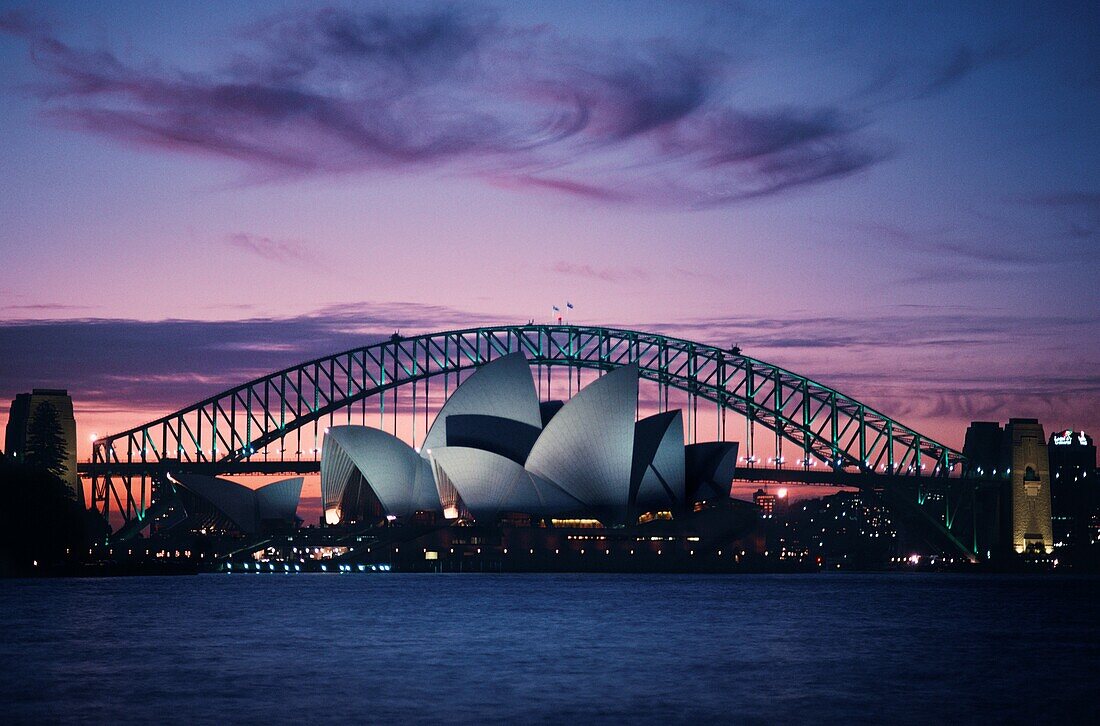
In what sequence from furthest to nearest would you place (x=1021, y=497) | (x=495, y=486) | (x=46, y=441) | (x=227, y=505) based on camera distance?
(x=1021, y=497), (x=227, y=505), (x=495, y=486), (x=46, y=441)

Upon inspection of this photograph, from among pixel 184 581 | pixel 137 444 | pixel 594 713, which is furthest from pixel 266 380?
pixel 594 713

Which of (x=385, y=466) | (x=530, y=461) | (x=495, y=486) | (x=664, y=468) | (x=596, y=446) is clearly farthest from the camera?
(x=385, y=466)

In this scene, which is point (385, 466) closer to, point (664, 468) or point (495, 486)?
point (495, 486)

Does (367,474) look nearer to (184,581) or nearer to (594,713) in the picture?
(184,581)

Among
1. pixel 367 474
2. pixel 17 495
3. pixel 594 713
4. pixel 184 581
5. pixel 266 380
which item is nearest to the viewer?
pixel 594 713

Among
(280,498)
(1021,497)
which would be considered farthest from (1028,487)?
(280,498)

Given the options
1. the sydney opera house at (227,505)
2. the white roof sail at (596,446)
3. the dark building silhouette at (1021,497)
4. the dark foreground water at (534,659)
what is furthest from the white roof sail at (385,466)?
the dark building silhouette at (1021,497)

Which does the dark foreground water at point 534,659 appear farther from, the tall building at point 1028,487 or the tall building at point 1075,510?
the tall building at point 1075,510
